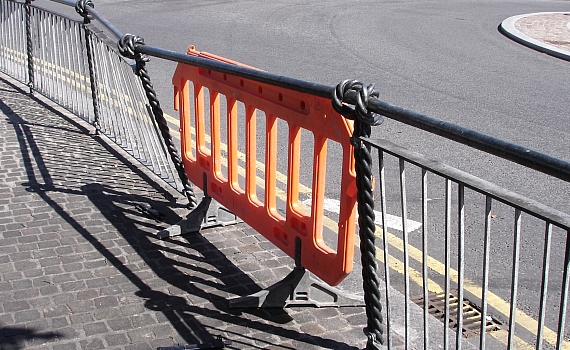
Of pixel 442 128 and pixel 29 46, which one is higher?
pixel 442 128

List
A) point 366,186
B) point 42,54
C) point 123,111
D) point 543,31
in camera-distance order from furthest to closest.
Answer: point 543,31
point 42,54
point 123,111
point 366,186

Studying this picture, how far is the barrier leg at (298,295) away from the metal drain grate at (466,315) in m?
0.49

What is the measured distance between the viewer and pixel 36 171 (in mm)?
6270

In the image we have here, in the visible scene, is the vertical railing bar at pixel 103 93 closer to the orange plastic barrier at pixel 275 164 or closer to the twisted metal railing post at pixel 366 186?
the orange plastic barrier at pixel 275 164

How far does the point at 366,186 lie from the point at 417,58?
10.3 metres

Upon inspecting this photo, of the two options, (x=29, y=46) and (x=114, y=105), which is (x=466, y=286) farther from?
(x=29, y=46)

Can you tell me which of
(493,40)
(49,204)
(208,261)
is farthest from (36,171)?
(493,40)

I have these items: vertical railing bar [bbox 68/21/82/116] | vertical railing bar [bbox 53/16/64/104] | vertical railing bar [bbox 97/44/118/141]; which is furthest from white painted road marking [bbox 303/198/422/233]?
vertical railing bar [bbox 53/16/64/104]

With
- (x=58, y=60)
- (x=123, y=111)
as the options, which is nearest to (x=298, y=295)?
(x=123, y=111)

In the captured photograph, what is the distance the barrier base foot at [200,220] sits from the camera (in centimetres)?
504

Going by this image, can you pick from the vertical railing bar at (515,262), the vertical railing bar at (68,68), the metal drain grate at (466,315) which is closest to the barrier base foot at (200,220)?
the metal drain grate at (466,315)

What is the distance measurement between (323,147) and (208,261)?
1458 millimetres

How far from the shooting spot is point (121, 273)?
4477 mm

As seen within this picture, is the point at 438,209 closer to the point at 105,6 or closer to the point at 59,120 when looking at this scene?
the point at 59,120
